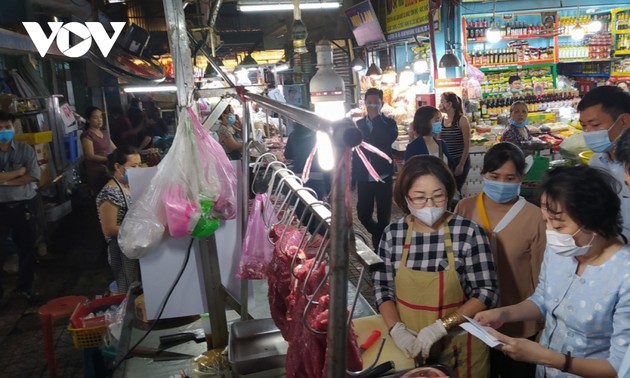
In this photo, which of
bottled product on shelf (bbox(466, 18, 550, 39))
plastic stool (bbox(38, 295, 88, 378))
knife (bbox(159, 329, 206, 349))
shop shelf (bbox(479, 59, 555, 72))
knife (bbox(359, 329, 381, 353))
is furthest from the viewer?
shop shelf (bbox(479, 59, 555, 72))

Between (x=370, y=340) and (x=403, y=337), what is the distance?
0.14 metres

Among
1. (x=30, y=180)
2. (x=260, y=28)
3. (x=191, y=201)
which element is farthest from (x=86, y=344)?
(x=260, y=28)

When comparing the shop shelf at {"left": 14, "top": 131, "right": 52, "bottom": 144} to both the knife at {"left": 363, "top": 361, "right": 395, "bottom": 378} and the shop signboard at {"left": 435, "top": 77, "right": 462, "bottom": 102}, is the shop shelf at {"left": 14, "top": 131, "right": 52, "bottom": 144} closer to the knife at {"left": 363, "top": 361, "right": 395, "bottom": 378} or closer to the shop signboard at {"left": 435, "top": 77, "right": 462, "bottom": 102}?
the knife at {"left": 363, "top": 361, "right": 395, "bottom": 378}

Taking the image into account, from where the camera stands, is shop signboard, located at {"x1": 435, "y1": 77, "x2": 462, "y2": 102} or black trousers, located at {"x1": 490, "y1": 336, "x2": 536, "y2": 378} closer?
black trousers, located at {"x1": 490, "y1": 336, "x2": 536, "y2": 378}

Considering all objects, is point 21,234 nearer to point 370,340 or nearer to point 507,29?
point 370,340

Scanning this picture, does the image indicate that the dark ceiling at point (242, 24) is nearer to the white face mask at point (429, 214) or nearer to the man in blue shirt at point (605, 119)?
the man in blue shirt at point (605, 119)

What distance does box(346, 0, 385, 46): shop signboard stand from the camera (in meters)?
12.4

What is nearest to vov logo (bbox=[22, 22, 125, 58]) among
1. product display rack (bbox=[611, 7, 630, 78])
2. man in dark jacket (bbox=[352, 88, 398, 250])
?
man in dark jacket (bbox=[352, 88, 398, 250])

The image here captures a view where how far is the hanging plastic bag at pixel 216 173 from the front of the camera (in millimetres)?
2773

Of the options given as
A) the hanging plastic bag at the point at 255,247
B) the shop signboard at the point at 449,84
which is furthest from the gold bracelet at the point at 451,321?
the shop signboard at the point at 449,84

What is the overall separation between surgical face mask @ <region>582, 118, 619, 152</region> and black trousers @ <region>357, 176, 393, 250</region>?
2.90m

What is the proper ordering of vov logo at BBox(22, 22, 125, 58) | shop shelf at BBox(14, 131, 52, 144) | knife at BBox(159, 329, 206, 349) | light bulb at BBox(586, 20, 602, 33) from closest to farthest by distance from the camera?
knife at BBox(159, 329, 206, 349), vov logo at BBox(22, 22, 125, 58), shop shelf at BBox(14, 131, 52, 144), light bulb at BBox(586, 20, 602, 33)

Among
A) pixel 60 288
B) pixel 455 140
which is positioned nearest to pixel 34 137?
pixel 60 288

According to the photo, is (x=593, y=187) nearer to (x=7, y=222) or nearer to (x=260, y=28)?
(x=7, y=222)
